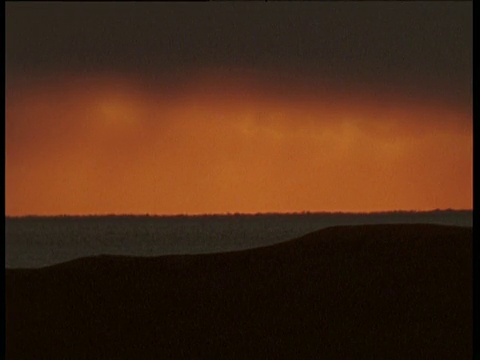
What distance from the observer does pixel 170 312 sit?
15.3 meters

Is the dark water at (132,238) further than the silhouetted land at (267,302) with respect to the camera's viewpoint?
Yes

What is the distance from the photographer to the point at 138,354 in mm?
12641

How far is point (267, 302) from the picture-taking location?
50.9 ft

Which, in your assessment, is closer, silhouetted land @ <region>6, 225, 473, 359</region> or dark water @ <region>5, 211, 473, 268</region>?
silhouetted land @ <region>6, 225, 473, 359</region>

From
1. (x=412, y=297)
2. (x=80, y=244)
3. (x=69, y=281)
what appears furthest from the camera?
(x=80, y=244)

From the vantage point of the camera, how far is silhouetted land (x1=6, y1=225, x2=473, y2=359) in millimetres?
12859

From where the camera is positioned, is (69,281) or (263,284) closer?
(263,284)

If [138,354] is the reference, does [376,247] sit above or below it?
above

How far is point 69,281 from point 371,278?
6.06 meters

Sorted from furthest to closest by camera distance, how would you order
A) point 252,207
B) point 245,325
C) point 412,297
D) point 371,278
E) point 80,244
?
point 80,244, point 252,207, point 371,278, point 412,297, point 245,325

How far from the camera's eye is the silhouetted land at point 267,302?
42.2 feet

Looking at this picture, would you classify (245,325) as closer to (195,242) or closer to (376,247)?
(376,247)

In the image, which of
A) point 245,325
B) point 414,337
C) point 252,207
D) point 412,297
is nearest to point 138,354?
point 245,325

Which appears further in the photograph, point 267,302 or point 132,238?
point 132,238
